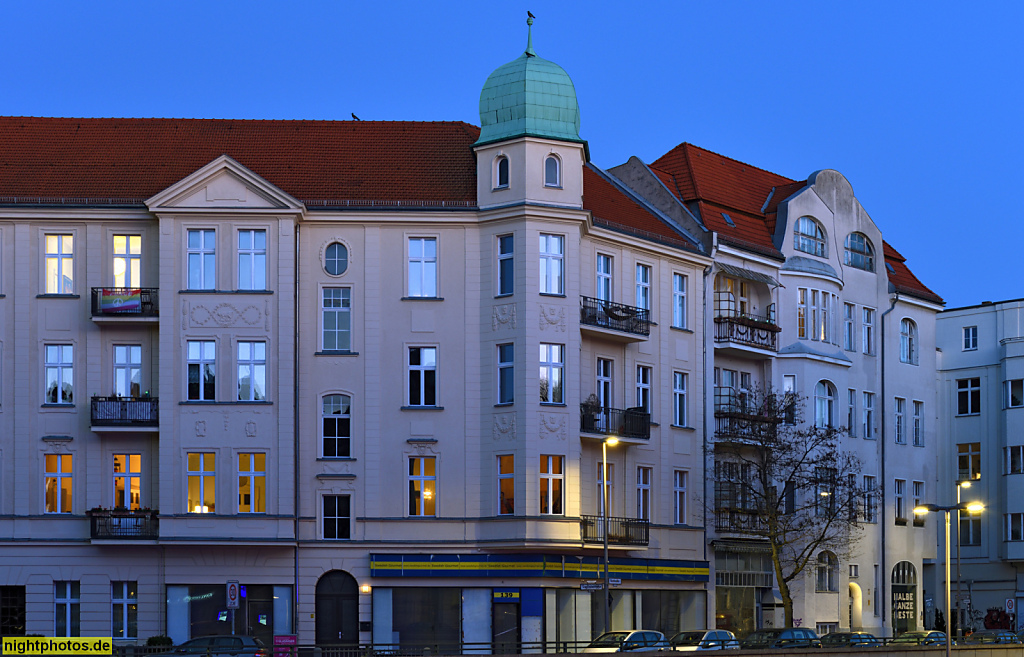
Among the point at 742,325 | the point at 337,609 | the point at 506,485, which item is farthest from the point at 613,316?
the point at 337,609

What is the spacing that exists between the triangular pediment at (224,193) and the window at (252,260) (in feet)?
3.32

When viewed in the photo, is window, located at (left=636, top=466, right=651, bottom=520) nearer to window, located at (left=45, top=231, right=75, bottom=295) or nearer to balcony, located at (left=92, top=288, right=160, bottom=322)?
balcony, located at (left=92, top=288, right=160, bottom=322)

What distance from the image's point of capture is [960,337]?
8694 centimetres

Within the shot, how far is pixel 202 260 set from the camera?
57656mm

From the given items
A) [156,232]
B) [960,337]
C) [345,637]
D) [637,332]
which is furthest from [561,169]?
[960,337]

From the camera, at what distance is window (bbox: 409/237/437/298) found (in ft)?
194

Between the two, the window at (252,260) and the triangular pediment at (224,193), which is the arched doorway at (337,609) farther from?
the triangular pediment at (224,193)

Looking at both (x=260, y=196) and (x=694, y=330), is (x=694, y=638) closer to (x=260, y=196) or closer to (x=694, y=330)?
(x=694, y=330)

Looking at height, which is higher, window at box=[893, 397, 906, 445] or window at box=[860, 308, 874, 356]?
window at box=[860, 308, 874, 356]

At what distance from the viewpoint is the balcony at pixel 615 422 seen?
5906 centimetres

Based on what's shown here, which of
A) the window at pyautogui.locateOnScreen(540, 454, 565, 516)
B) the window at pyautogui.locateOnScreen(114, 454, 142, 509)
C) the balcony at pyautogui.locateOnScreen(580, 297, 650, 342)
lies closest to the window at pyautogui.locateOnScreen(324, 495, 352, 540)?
the window at pyautogui.locateOnScreen(114, 454, 142, 509)

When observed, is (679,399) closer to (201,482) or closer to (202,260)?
(201,482)

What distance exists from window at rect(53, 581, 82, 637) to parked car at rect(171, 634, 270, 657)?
1025cm

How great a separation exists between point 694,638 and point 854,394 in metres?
22.3
